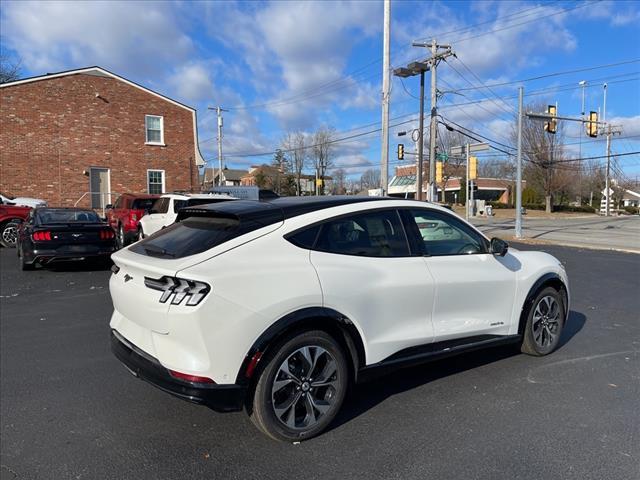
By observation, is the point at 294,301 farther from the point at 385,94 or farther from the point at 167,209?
the point at 385,94

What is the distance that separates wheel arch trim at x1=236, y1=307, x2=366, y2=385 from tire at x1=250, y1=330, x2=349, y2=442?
2.4 inches

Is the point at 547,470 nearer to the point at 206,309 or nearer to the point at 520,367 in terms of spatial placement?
the point at 520,367

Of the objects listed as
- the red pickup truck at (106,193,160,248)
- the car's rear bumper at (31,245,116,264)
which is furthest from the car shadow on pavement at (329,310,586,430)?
the red pickup truck at (106,193,160,248)

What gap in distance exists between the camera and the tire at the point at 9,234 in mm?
14102

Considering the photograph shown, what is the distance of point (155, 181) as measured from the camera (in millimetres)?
25078

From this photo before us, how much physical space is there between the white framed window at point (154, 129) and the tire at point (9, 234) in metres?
11.3

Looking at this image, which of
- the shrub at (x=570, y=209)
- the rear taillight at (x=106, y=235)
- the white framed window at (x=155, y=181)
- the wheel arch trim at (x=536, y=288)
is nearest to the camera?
the wheel arch trim at (x=536, y=288)

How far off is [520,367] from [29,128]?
2360 cm

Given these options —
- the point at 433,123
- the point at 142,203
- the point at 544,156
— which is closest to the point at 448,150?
the point at 544,156

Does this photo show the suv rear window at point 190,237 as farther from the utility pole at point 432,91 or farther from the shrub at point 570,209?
the shrub at point 570,209

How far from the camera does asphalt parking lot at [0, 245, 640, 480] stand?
2902 mm

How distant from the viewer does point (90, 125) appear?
23.1 meters

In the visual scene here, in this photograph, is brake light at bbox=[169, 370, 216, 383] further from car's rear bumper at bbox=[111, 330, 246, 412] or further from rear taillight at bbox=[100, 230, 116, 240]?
rear taillight at bbox=[100, 230, 116, 240]

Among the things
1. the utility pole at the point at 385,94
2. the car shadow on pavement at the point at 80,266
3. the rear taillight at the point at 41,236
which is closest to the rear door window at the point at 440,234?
the rear taillight at the point at 41,236
